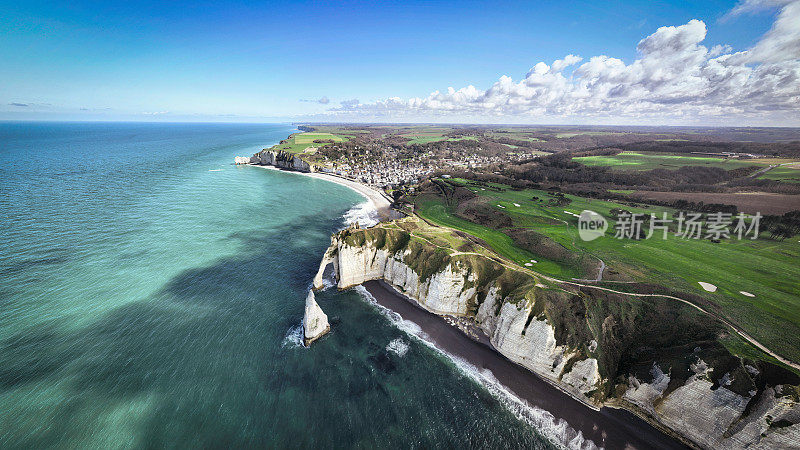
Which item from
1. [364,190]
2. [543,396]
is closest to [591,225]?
[543,396]

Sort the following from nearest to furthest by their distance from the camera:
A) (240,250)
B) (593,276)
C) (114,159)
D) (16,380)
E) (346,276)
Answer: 1. (16,380)
2. (593,276)
3. (346,276)
4. (240,250)
5. (114,159)

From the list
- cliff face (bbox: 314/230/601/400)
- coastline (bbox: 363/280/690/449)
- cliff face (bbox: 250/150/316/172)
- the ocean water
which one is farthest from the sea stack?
cliff face (bbox: 250/150/316/172)

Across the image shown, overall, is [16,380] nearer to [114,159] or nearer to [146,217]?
[146,217]

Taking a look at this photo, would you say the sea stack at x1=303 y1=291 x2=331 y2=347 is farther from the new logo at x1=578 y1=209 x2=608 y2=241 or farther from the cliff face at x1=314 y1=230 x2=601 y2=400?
the new logo at x1=578 y1=209 x2=608 y2=241

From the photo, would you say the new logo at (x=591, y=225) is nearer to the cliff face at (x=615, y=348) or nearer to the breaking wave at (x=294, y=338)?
the cliff face at (x=615, y=348)

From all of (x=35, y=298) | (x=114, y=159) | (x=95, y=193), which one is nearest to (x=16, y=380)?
(x=35, y=298)

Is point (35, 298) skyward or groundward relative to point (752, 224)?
groundward

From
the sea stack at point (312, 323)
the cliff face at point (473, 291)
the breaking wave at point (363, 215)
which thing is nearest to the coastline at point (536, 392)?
the cliff face at point (473, 291)
